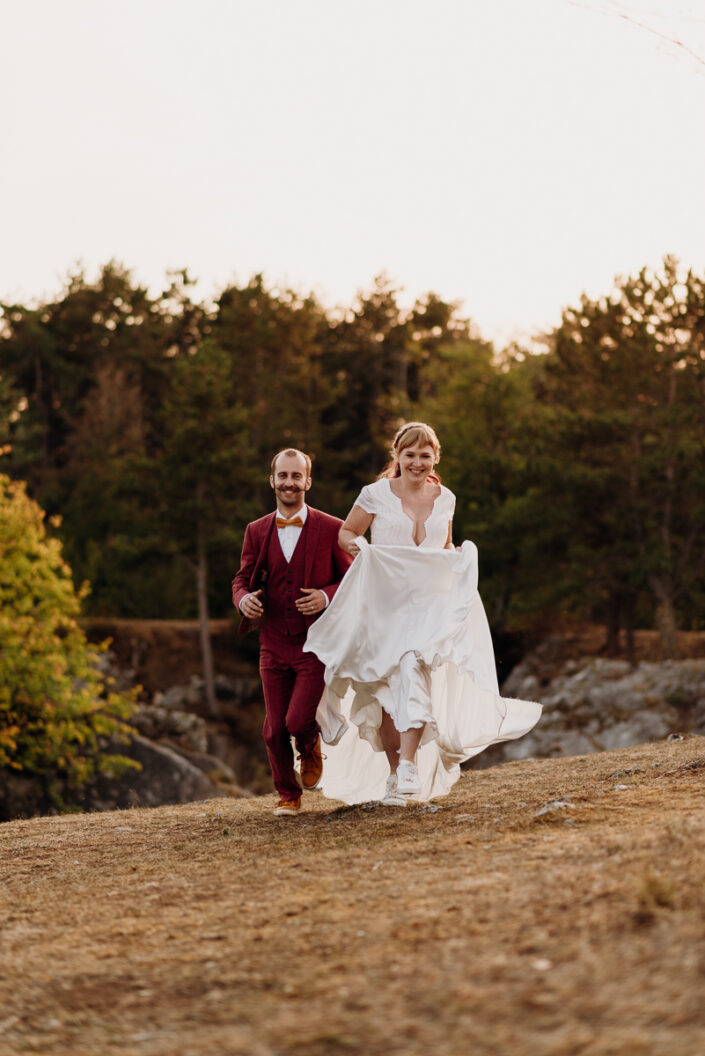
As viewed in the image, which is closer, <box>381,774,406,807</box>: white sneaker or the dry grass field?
the dry grass field

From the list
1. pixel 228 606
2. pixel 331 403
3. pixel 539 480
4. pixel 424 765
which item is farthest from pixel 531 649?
pixel 424 765

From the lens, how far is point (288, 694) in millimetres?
7688

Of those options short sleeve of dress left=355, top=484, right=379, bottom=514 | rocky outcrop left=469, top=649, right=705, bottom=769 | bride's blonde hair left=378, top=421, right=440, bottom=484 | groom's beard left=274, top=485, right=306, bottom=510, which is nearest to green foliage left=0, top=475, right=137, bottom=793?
rocky outcrop left=469, top=649, right=705, bottom=769

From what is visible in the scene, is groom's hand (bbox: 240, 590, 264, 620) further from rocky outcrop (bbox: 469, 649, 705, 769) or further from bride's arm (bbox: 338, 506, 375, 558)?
rocky outcrop (bbox: 469, 649, 705, 769)

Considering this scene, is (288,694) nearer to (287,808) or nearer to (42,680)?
(287,808)

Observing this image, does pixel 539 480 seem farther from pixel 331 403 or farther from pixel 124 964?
pixel 124 964

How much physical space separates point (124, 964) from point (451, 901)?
124cm

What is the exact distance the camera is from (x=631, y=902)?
3.80 meters

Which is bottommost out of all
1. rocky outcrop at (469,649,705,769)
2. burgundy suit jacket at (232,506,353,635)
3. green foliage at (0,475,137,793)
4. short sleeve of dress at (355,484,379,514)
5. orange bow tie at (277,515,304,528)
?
rocky outcrop at (469,649,705,769)

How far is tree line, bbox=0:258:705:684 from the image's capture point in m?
31.2

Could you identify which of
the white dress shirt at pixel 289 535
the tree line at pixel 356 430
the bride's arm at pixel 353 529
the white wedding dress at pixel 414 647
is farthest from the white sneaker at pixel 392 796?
the tree line at pixel 356 430

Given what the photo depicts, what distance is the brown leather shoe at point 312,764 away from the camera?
7691mm

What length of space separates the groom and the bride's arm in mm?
95

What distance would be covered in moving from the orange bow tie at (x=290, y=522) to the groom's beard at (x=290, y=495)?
0.08 m
